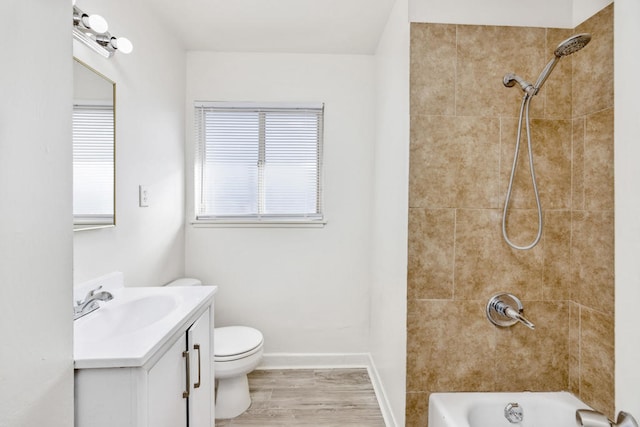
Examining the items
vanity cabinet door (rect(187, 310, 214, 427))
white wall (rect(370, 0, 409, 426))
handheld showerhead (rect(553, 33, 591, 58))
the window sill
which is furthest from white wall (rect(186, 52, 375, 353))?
handheld showerhead (rect(553, 33, 591, 58))

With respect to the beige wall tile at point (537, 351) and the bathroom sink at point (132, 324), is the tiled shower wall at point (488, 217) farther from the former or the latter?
the bathroom sink at point (132, 324)

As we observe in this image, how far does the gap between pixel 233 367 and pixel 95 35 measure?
1.76 meters

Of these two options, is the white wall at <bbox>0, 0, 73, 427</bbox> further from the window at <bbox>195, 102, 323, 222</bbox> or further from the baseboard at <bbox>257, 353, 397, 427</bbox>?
the baseboard at <bbox>257, 353, 397, 427</bbox>

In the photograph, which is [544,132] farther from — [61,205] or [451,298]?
[61,205]

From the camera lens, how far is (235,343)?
1.97 metres

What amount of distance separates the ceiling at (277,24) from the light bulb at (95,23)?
722 millimetres

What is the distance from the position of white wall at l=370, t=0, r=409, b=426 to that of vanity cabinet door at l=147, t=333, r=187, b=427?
99cm

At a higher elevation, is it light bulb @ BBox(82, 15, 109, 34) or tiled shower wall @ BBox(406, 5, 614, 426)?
light bulb @ BBox(82, 15, 109, 34)

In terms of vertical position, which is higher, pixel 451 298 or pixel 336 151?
pixel 336 151

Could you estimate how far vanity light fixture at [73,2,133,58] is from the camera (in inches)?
49.8

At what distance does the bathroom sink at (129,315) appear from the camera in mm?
1252

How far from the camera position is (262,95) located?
2461mm
